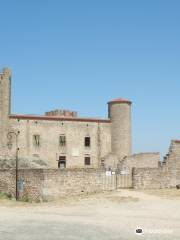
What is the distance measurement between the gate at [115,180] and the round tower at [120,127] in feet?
60.1

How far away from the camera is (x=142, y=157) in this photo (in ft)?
151

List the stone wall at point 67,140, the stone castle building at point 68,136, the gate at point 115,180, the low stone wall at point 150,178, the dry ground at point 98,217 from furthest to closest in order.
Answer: the stone wall at point 67,140 → the stone castle building at point 68,136 → the low stone wall at point 150,178 → the gate at point 115,180 → the dry ground at point 98,217

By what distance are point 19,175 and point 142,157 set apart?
16.5 meters

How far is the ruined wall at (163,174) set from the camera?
3412 centimetres

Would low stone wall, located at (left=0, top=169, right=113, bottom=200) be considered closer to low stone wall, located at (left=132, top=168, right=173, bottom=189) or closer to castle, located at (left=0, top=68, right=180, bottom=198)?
low stone wall, located at (left=132, top=168, right=173, bottom=189)

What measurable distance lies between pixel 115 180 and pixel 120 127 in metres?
20.5

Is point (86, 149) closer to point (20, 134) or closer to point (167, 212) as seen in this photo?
point (20, 134)

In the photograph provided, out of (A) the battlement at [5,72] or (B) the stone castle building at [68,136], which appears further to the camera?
(A) the battlement at [5,72]

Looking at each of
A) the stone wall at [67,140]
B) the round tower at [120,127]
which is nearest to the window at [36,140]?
the stone wall at [67,140]

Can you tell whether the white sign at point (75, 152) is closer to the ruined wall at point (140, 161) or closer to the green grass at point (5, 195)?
the ruined wall at point (140, 161)

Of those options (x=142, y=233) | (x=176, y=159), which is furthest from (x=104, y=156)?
(x=142, y=233)

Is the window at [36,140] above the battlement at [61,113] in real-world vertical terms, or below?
below

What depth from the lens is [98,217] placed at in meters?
23.7

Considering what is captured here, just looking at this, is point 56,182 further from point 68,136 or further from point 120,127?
point 120,127
